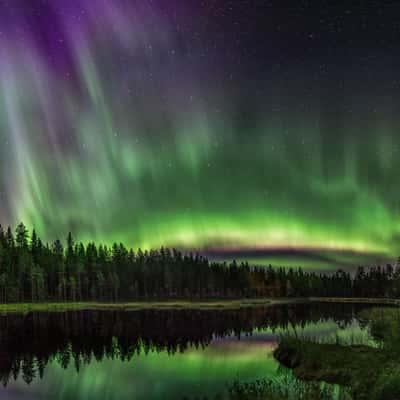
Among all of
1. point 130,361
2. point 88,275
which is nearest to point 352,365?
point 130,361

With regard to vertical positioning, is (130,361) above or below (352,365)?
below

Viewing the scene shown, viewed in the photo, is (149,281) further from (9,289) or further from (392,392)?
(392,392)

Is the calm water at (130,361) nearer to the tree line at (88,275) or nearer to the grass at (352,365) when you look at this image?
the grass at (352,365)

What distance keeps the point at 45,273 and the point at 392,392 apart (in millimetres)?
130413

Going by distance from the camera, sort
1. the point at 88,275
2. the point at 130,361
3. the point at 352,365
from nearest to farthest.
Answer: the point at 352,365
the point at 130,361
the point at 88,275

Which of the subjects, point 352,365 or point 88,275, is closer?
point 352,365

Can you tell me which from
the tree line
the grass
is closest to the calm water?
the grass

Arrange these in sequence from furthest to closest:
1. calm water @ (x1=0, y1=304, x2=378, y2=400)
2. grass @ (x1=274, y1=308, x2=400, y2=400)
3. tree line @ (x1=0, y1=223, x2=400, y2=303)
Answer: tree line @ (x1=0, y1=223, x2=400, y2=303), calm water @ (x1=0, y1=304, x2=378, y2=400), grass @ (x1=274, y1=308, x2=400, y2=400)

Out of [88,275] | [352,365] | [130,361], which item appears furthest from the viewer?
[88,275]

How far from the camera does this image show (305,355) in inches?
1202

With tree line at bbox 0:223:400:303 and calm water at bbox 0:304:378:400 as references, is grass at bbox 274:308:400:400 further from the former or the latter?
tree line at bbox 0:223:400:303

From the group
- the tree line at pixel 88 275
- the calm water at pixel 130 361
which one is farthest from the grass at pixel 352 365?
the tree line at pixel 88 275

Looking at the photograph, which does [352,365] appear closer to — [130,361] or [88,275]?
[130,361]

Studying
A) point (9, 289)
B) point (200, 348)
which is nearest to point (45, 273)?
point (9, 289)
